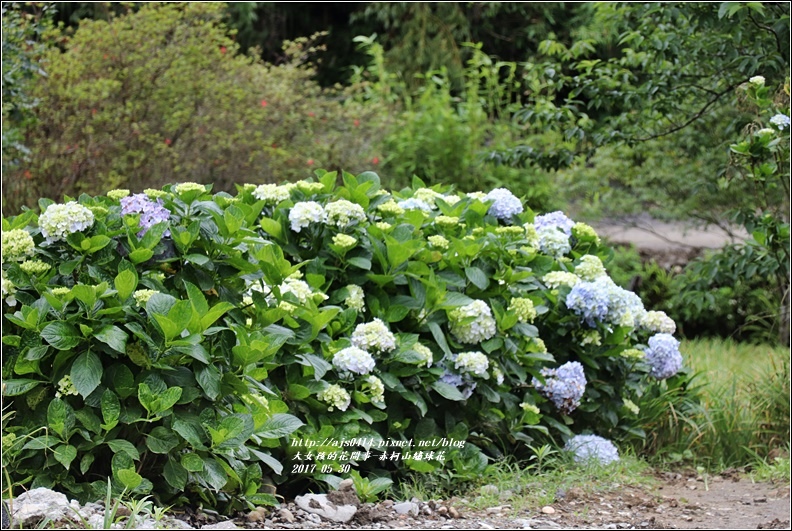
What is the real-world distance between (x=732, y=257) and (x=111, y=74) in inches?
193

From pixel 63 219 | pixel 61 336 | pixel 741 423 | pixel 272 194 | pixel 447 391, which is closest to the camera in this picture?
pixel 61 336

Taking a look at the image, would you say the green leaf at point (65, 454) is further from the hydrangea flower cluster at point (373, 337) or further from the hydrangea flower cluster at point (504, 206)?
the hydrangea flower cluster at point (504, 206)

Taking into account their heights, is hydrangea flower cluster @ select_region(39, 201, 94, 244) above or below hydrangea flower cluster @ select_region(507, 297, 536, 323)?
above

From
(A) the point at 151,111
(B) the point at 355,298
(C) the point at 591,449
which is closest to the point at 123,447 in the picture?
(B) the point at 355,298

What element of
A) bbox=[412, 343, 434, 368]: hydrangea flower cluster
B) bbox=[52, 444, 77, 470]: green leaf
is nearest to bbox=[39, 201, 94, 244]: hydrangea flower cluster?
bbox=[52, 444, 77, 470]: green leaf

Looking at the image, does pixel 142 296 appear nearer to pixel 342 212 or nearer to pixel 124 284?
pixel 124 284

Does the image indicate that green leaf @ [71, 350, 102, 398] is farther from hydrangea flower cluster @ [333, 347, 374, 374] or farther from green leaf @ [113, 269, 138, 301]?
hydrangea flower cluster @ [333, 347, 374, 374]

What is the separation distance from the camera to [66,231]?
2.69 meters

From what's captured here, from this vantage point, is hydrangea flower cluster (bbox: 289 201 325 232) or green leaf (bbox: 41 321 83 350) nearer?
green leaf (bbox: 41 321 83 350)

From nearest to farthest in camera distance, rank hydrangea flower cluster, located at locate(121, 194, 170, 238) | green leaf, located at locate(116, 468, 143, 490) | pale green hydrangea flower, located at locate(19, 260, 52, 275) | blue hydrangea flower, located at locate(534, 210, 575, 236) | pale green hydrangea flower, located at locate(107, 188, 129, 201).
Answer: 1. green leaf, located at locate(116, 468, 143, 490)
2. pale green hydrangea flower, located at locate(19, 260, 52, 275)
3. hydrangea flower cluster, located at locate(121, 194, 170, 238)
4. pale green hydrangea flower, located at locate(107, 188, 129, 201)
5. blue hydrangea flower, located at locate(534, 210, 575, 236)

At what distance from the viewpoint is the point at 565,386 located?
3662 mm

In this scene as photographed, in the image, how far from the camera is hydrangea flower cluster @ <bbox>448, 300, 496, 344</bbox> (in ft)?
11.3

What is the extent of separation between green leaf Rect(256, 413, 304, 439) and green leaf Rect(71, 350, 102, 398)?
1.65 feet

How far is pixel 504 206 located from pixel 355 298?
1.01 metres
